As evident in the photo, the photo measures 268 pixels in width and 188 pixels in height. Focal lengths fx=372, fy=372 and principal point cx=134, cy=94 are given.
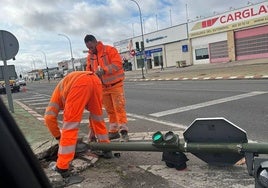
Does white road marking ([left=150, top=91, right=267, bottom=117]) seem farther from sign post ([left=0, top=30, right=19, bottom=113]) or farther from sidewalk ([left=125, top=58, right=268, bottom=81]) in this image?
sidewalk ([left=125, top=58, right=268, bottom=81])

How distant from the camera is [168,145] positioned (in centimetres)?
430

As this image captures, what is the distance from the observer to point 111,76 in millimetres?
6250

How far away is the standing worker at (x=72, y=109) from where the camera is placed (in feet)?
14.5

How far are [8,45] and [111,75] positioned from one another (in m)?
4.45

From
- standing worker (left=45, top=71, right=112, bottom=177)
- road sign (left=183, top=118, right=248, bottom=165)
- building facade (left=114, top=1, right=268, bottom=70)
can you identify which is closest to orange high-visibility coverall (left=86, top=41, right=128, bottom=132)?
standing worker (left=45, top=71, right=112, bottom=177)

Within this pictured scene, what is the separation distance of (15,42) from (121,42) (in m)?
61.8

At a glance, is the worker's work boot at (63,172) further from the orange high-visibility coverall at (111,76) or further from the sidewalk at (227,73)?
the sidewalk at (227,73)

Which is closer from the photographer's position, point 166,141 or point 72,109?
point 166,141

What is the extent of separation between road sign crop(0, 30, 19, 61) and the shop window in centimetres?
4004

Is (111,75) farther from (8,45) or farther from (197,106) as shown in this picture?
(197,106)

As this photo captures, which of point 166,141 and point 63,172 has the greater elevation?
point 166,141

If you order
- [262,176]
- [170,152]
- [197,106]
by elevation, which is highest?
[262,176]

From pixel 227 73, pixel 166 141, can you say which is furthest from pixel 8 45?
pixel 227 73

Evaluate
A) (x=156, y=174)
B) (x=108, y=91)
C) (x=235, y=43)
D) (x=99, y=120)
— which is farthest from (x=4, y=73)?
(x=235, y=43)
